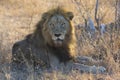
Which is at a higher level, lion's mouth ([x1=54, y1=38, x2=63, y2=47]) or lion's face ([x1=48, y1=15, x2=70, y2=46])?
lion's face ([x1=48, y1=15, x2=70, y2=46])

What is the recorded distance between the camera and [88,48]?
799cm

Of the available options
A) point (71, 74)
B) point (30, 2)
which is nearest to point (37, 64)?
point (71, 74)

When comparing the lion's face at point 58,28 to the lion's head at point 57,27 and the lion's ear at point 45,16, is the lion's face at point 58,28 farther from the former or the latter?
the lion's ear at point 45,16

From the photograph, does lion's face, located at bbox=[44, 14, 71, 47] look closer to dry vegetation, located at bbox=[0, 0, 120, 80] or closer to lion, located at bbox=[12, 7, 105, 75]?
lion, located at bbox=[12, 7, 105, 75]

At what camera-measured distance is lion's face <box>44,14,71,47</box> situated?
7.00 meters

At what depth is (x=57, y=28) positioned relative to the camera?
7027 millimetres

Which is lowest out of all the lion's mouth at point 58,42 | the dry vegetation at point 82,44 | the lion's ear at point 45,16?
the dry vegetation at point 82,44

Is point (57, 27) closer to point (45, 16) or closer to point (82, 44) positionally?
point (45, 16)

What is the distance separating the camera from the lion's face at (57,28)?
7.00 m

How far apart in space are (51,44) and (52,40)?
0.34 feet

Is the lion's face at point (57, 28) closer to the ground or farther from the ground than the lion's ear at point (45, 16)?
closer to the ground

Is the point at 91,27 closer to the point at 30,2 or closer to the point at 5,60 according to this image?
the point at 5,60

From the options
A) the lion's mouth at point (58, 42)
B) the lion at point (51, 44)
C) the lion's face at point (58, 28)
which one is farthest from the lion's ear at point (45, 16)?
the lion's mouth at point (58, 42)

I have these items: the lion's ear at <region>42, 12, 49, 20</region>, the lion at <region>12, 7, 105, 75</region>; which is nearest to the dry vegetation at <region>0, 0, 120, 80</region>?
the lion at <region>12, 7, 105, 75</region>
